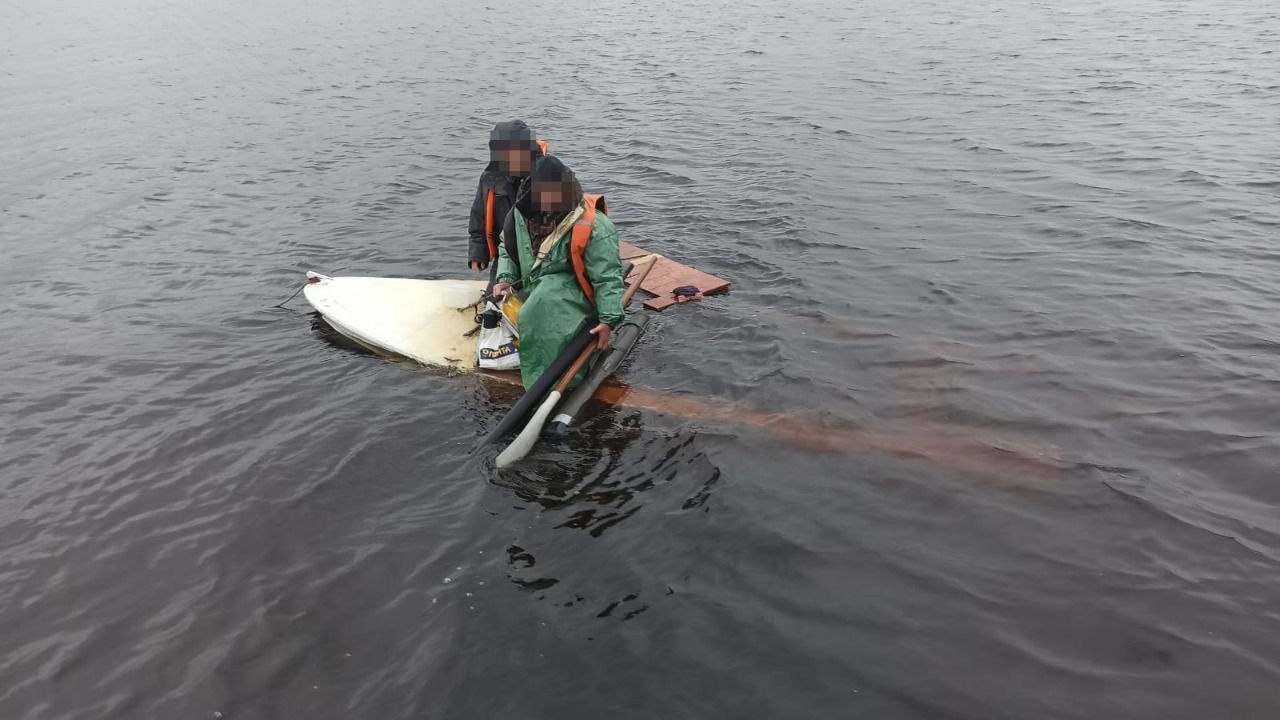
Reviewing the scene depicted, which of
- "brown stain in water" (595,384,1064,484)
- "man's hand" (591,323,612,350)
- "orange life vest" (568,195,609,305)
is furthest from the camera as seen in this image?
"man's hand" (591,323,612,350)

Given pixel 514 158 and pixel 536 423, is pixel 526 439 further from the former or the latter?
pixel 514 158

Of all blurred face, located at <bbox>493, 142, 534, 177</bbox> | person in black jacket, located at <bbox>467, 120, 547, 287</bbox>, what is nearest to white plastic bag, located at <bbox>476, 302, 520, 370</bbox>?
person in black jacket, located at <bbox>467, 120, 547, 287</bbox>

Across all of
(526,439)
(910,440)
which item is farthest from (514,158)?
(910,440)

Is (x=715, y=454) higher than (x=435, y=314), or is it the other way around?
(x=435, y=314)

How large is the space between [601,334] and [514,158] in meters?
1.74

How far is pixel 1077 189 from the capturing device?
11078 mm

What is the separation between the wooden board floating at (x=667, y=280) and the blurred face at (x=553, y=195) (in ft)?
8.30

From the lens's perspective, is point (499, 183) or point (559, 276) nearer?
point (559, 276)

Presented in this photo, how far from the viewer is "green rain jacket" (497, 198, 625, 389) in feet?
19.9

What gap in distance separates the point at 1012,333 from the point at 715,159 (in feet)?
25.5

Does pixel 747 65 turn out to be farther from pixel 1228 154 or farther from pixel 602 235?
pixel 602 235

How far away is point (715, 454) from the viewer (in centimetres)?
594

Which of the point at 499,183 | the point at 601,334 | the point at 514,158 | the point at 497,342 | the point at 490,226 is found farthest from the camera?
the point at 490,226

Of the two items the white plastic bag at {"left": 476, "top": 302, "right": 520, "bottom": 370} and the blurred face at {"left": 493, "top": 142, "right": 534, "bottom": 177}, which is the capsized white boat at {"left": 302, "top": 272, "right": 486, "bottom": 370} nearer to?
the white plastic bag at {"left": 476, "top": 302, "right": 520, "bottom": 370}
